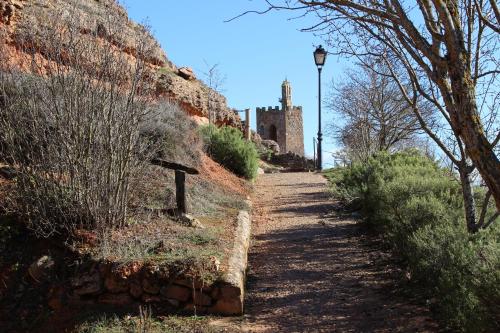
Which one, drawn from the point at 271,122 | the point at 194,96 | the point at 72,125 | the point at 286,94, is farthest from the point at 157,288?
the point at 286,94

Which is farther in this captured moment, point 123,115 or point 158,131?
point 158,131

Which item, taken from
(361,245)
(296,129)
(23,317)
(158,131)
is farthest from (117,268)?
(296,129)

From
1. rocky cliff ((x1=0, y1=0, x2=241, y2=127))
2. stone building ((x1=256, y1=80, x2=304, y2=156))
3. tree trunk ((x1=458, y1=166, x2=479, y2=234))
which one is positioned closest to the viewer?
tree trunk ((x1=458, y1=166, x2=479, y2=234))

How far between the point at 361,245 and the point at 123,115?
4.26 metres

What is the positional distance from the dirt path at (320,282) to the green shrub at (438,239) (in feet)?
1.28

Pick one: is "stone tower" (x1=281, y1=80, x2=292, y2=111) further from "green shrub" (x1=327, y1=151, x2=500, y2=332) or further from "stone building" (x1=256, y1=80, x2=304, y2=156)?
"green shrub" (x1=327, y1=151, x2=500, y2=332)

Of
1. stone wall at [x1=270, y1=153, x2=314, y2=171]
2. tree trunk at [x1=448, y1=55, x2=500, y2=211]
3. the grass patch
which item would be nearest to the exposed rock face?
stone wall at [x1=270, y1=153, x2=314, y2=171]

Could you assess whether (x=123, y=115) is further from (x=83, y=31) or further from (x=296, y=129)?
(x=296, y=129)

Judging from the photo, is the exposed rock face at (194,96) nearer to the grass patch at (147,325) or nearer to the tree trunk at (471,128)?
the grass patch at (147,325)

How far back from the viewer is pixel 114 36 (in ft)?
23.8

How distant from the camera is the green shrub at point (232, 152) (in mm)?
15977

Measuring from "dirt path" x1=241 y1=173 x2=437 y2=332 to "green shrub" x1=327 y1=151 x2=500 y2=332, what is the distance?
1.28 feet

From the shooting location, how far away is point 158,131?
11117 mm

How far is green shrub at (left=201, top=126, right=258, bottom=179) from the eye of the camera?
1598 cm
